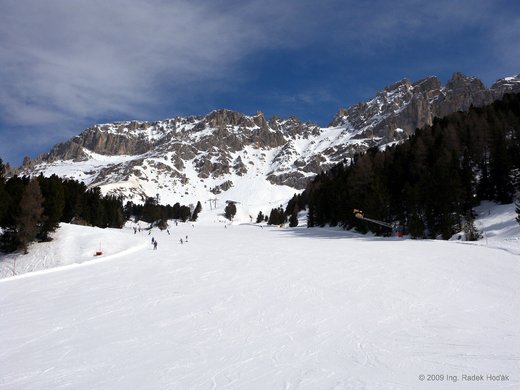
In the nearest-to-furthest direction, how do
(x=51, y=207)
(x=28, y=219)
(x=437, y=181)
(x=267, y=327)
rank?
(x=267, y=327) → (x=28, y=219) → (x=437, y=181) → (x=51, y=207)

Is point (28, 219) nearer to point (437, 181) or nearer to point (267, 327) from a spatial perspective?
point (267, 327)

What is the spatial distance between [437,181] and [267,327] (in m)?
39.5

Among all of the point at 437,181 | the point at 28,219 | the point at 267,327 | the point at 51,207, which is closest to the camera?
the point at 267,327

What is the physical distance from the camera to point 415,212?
153 ft

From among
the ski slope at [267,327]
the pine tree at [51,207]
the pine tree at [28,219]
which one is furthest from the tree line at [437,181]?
the pine tree at [28,219]

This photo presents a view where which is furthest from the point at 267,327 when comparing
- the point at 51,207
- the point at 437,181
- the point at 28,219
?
the point at 51,207

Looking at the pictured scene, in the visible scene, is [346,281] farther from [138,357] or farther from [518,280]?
[138,357]

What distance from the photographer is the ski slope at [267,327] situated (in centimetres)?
792

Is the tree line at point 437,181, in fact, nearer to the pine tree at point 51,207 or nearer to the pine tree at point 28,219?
the pine tree at point 51,207

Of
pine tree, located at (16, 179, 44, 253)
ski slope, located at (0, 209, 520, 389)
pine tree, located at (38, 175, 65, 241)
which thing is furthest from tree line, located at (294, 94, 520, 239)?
pine tree, located at (16, 179, 44, 253)

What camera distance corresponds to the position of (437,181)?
44.3 m

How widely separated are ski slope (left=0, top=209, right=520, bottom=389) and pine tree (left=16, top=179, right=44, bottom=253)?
23183 mm

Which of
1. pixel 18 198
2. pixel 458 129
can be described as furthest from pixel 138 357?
pixel 458 129

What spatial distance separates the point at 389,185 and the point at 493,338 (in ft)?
180
